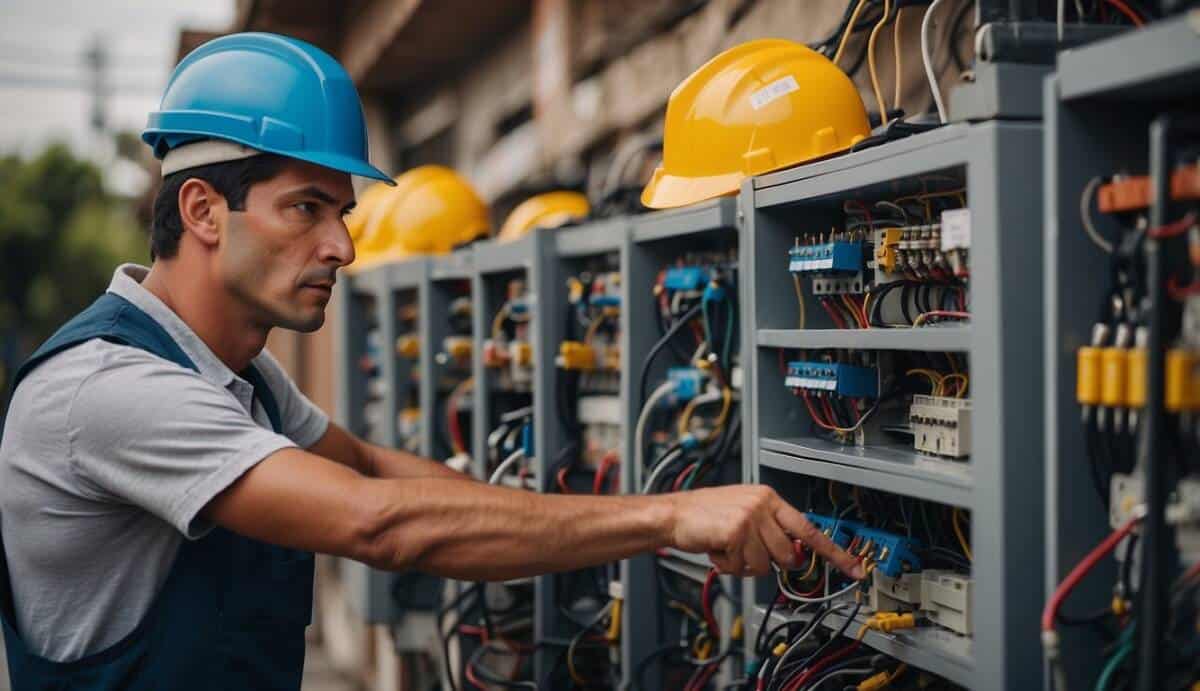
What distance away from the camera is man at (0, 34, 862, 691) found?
73.2 inches

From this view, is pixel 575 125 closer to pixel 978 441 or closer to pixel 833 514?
pixel 833 514

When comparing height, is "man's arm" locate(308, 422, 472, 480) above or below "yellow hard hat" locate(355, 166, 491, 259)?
below

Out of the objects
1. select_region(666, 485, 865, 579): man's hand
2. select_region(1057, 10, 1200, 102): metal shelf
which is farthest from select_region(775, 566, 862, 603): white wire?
select_region(1057, 10, 1200, 102): metal shelf

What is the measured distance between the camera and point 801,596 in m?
2.17

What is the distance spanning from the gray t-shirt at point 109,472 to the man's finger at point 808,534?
729 millimetres


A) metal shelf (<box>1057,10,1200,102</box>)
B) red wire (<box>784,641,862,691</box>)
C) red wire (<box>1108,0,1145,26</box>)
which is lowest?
red wire (<box>784,641,862,691</box>)

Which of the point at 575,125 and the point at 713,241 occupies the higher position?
the point at 575,125

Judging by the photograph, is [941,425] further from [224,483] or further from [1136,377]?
[224,483]

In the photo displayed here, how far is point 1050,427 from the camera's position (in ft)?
5.28

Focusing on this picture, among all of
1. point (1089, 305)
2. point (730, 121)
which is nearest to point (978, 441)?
point (1089, 305)

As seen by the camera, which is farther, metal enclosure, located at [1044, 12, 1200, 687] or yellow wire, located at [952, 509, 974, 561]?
yellow wire, located at [952, 509, 974, 561]

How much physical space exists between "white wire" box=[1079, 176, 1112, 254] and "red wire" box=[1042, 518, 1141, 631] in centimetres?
34

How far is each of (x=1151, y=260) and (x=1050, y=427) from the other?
25 centimetres

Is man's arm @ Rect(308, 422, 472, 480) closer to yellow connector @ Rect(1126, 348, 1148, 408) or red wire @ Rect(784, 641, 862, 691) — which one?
red wire @ Rect(784, 641, 862, 691)
